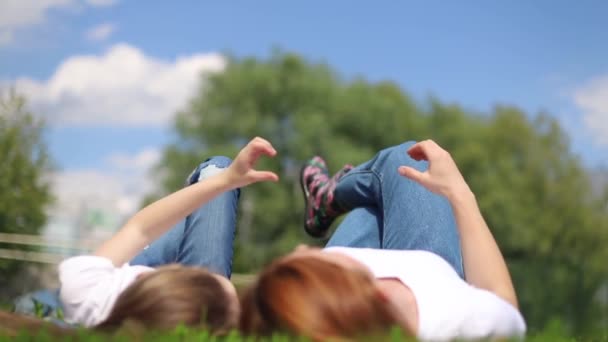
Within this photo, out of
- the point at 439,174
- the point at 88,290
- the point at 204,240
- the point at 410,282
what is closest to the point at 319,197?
the point at 204,240

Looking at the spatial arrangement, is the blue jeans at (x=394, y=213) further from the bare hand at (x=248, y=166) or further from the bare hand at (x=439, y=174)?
the bare hand at (x=248, y=166)

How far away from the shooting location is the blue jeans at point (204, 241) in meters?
2.61

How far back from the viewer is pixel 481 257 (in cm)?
192

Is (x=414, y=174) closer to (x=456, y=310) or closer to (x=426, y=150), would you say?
(x=426, y=150)

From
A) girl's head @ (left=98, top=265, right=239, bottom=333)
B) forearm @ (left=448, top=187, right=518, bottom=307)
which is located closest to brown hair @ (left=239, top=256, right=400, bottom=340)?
girl's head @ (left=98, top=265, right=239, bottom=333)

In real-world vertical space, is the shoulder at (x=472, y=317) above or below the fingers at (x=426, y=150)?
below

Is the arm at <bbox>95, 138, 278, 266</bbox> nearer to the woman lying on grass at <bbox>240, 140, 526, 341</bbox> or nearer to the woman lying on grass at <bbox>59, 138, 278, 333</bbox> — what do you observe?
the woman lying on grass at <bbox>59, 138, 278, 333</bbox>

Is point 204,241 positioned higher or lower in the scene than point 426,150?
lower

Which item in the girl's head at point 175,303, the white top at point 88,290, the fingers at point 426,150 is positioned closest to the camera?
the girl's head at point 175,303

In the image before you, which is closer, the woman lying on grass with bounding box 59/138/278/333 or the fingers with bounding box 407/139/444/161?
the woman lying on grass with bounding box 59/138/278/333

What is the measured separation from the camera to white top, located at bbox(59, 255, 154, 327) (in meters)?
1.87

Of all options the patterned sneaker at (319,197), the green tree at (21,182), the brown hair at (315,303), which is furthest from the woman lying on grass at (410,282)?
the green tree at (21,182)

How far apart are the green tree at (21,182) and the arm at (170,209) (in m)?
9.02

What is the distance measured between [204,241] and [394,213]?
809 millimetres
